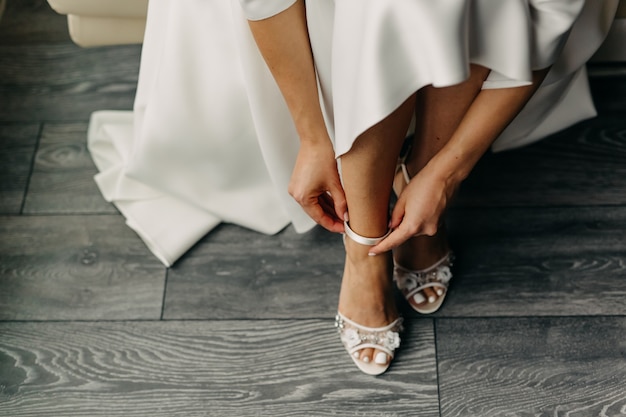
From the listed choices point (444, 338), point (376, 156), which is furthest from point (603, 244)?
point (376, 156)

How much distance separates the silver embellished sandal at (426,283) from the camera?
3.87 feet

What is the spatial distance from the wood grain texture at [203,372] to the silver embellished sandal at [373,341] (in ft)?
0.06

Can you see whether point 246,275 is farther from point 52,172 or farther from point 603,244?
point 603,244

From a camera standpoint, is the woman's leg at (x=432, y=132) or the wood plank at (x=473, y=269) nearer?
the woman's leg at (x=432, y=132)

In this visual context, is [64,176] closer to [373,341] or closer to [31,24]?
[31,24]

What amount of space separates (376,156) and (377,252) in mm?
189

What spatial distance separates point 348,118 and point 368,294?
1.20 ft

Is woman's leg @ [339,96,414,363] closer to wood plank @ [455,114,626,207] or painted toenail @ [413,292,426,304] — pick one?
painted toenail @ [413,292,426,304]

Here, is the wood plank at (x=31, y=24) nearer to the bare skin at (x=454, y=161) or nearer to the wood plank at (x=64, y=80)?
the wood plank at (x=64, y=80)

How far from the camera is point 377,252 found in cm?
104

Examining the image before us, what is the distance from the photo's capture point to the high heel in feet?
3.87

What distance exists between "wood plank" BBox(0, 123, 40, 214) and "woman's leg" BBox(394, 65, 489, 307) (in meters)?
0.67

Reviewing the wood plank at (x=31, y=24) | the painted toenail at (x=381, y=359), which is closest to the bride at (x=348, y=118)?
the painted toenail at (x=381, y=359)

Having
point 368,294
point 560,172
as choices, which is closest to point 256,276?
point 368,294
